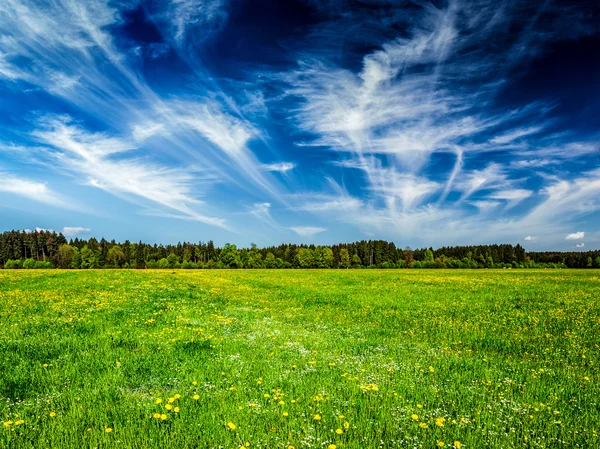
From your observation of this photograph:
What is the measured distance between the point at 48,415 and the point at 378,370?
6662 millimetres

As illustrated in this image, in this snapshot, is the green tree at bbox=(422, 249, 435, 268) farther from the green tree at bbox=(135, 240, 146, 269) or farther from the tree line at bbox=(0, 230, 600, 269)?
the green tree at bbox=(135, 240, 146, 269)

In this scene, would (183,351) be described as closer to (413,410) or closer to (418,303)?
(413,410)

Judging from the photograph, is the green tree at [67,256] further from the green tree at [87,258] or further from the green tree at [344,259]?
the green tree at [344,259]

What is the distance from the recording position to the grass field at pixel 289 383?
5113 millimetres

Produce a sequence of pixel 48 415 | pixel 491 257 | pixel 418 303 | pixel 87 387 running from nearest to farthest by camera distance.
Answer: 1. pixel 48 415
2. pixel 87 387
3. pixel 418 303
4. pixel 491 257

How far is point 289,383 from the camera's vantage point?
6.98 metres

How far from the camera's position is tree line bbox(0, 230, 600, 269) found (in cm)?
14375

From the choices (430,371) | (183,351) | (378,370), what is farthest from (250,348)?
(430,371)

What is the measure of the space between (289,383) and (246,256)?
144698 millimetres

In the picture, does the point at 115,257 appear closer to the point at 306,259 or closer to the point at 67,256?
the point at 67,256

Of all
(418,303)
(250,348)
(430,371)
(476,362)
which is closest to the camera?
(430,371)

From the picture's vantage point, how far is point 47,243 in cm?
16125

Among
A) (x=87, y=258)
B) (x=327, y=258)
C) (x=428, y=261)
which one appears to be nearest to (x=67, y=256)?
(x=87, y=258)

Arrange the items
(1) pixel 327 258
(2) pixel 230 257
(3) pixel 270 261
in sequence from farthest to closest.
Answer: (1) pixel 327 258 < (2) pixel 230 257 < (3) pixel 270 261
